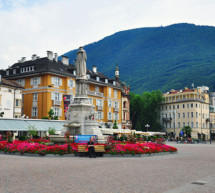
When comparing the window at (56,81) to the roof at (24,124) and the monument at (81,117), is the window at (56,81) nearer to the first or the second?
the roof at (24,124)

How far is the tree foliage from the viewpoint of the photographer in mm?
95125

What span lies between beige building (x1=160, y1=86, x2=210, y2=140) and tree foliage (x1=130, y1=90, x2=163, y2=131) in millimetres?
3757

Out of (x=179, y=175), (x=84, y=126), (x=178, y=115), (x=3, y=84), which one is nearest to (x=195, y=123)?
(x=178, y=115)

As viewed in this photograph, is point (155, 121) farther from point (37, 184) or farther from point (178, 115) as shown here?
point (37, 184)

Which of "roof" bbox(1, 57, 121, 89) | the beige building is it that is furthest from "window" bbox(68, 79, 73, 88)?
A: the beige building

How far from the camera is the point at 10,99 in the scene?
1994 inches

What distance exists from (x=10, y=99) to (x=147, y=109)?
54409 mm

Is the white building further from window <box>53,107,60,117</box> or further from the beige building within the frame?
the beige building

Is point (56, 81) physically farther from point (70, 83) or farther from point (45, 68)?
point (70, 83)

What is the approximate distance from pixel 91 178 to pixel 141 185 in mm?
2038

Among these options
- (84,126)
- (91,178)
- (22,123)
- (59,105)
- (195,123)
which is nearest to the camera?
(91,178)

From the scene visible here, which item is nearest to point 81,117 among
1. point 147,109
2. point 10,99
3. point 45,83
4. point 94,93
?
point 10,99

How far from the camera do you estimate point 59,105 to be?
56.7 meters

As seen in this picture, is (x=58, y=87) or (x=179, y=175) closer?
(x=179, y=175)
